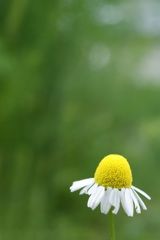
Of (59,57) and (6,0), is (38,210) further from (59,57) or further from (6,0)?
(6,0)

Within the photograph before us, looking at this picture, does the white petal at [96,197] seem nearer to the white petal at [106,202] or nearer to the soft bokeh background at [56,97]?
the white petal at [106,202]

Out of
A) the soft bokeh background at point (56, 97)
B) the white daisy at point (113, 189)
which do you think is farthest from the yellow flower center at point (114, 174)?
the soft bokeh background at point (56, 97)

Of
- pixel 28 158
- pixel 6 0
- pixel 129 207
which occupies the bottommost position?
pixel 129 207

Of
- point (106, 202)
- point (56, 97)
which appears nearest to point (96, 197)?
point (106, 202)

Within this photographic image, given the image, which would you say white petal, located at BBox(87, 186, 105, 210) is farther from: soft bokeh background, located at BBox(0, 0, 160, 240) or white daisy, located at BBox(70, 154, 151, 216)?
soft bokeh background, located at BBox(0, 0, 160, 240)

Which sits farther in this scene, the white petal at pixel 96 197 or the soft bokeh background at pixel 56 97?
the soft bokeh background at pixel 56 97

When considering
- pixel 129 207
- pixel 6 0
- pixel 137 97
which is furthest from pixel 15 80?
pixel 129 207

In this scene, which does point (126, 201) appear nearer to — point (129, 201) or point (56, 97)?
point (129, 201)
